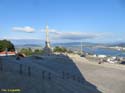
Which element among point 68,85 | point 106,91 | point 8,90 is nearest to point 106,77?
point 106,91

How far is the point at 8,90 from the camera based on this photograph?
1599cm

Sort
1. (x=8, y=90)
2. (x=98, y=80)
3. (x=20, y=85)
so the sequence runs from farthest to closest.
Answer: (x=98, y=80), (x=20, y=85), (x=8, y=90)

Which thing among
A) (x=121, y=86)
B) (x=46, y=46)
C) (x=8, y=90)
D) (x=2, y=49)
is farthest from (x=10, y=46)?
(x=8, y=90)

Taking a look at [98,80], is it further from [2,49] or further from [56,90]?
[2,49]

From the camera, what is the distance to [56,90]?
67.6 ft

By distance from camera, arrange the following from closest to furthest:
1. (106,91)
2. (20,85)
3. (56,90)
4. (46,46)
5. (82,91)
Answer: (20,85) < (56,90) < (82,91) < (106,91) < (46,46)

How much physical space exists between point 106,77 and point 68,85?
11.6 meters

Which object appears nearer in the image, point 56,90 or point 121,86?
point 56,90

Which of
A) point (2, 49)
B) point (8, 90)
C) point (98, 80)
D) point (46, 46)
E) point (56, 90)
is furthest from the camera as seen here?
point (2, 49)

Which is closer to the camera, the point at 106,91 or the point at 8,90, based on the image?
the point at 8,90

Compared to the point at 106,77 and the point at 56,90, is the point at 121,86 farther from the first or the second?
the point at 56,90

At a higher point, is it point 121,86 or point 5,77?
point 5,77

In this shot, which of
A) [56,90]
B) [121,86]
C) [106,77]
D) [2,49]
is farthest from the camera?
[2,49]

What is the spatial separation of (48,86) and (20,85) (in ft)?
8.90
